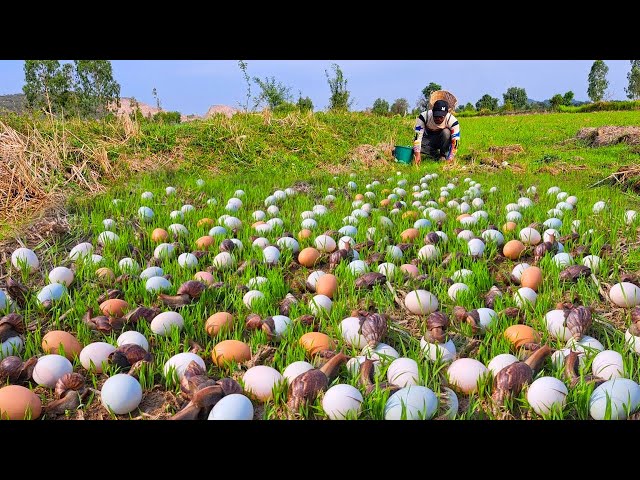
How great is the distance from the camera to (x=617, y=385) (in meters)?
1.92

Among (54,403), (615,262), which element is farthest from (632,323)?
(54,403)

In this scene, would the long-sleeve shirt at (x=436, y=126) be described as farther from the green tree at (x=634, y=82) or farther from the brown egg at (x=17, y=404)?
the green tree at (x=634, y=82)

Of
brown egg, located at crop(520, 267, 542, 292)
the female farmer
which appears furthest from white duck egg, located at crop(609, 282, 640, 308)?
the female farmer

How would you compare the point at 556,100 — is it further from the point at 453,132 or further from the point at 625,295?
the point at 625,295

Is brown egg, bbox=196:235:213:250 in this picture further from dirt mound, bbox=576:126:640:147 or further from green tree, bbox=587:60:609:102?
green tree, bbox=587:60:609:102

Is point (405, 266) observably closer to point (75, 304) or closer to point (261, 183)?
point (75, 304)

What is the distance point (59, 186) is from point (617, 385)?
560 centimetres

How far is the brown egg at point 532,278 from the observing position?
2.99 metres

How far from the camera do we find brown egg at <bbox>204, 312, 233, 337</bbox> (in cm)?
257

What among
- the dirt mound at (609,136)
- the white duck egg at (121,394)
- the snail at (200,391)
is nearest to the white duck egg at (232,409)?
the snail at (200,391)

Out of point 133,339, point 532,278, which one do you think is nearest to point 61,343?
point 133,339

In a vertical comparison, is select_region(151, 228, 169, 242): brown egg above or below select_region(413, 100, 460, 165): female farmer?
below

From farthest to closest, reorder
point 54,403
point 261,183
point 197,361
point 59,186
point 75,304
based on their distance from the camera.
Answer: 1. point 261,183
2. point 59,186
3. point 75,304
4. point 197,361
5. point 54,403

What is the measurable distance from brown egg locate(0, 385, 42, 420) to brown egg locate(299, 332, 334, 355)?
1052mm
